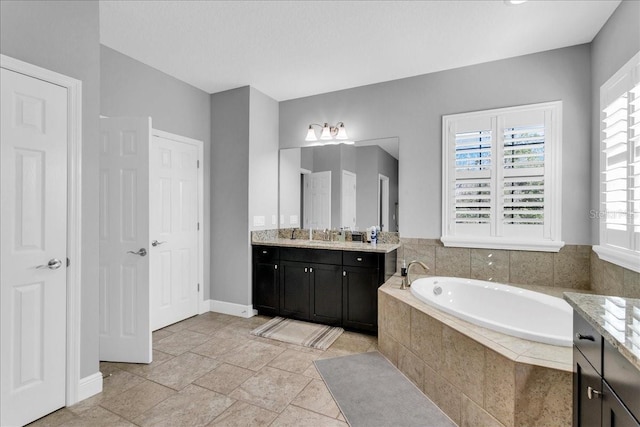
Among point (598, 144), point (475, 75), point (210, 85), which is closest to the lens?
point (598, 144)

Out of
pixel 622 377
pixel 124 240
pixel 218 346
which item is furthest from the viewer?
pixel 218 346

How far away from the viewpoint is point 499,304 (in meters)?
2.78

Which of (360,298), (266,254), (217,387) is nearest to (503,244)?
(360,298)

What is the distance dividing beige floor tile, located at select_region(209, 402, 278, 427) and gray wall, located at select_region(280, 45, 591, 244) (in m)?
2.28

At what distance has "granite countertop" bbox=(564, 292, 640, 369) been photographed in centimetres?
89

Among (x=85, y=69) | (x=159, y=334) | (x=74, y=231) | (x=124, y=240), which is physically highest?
(x=85, y=69)

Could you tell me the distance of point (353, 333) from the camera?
129 inches

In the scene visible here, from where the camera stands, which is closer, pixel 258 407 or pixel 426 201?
pixel 258 407

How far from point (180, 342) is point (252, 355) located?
2.63 ft

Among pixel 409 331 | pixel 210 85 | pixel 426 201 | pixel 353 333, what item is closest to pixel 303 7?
pixel 210 85

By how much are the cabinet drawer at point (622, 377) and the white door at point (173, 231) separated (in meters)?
3.44

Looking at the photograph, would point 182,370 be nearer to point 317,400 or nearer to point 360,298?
point 317,400

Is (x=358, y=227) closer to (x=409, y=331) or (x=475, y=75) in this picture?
(x=409, y=331)

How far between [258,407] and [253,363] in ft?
2.00
